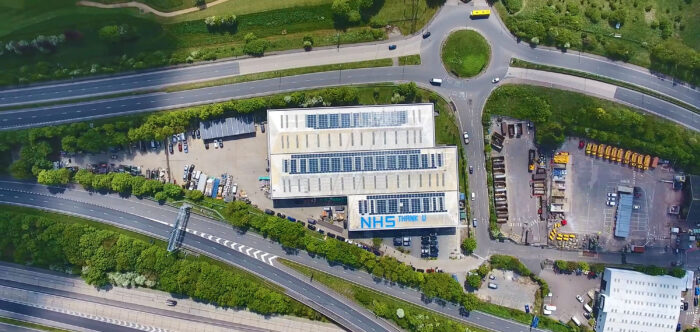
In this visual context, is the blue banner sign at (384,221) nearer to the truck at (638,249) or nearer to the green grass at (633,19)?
the truck at (638,249)

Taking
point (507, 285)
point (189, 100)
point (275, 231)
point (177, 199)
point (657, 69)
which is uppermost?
point (657, 69)

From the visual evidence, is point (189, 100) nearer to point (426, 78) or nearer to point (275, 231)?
point (275, 231)

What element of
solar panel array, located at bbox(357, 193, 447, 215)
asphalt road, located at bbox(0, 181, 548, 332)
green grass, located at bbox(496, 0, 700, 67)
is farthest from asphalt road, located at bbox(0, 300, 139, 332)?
green grass, located at bbox(496, 0, 700, 67)

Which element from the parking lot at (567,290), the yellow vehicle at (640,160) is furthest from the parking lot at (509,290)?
the yellow vehicle at (640,160)

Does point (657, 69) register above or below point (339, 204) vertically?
above

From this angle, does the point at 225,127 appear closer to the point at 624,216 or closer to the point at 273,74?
the point at 273,74

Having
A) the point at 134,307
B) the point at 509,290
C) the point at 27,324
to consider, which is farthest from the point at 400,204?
the point at 27,324

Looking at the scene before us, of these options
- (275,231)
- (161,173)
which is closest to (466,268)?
(275,231)
